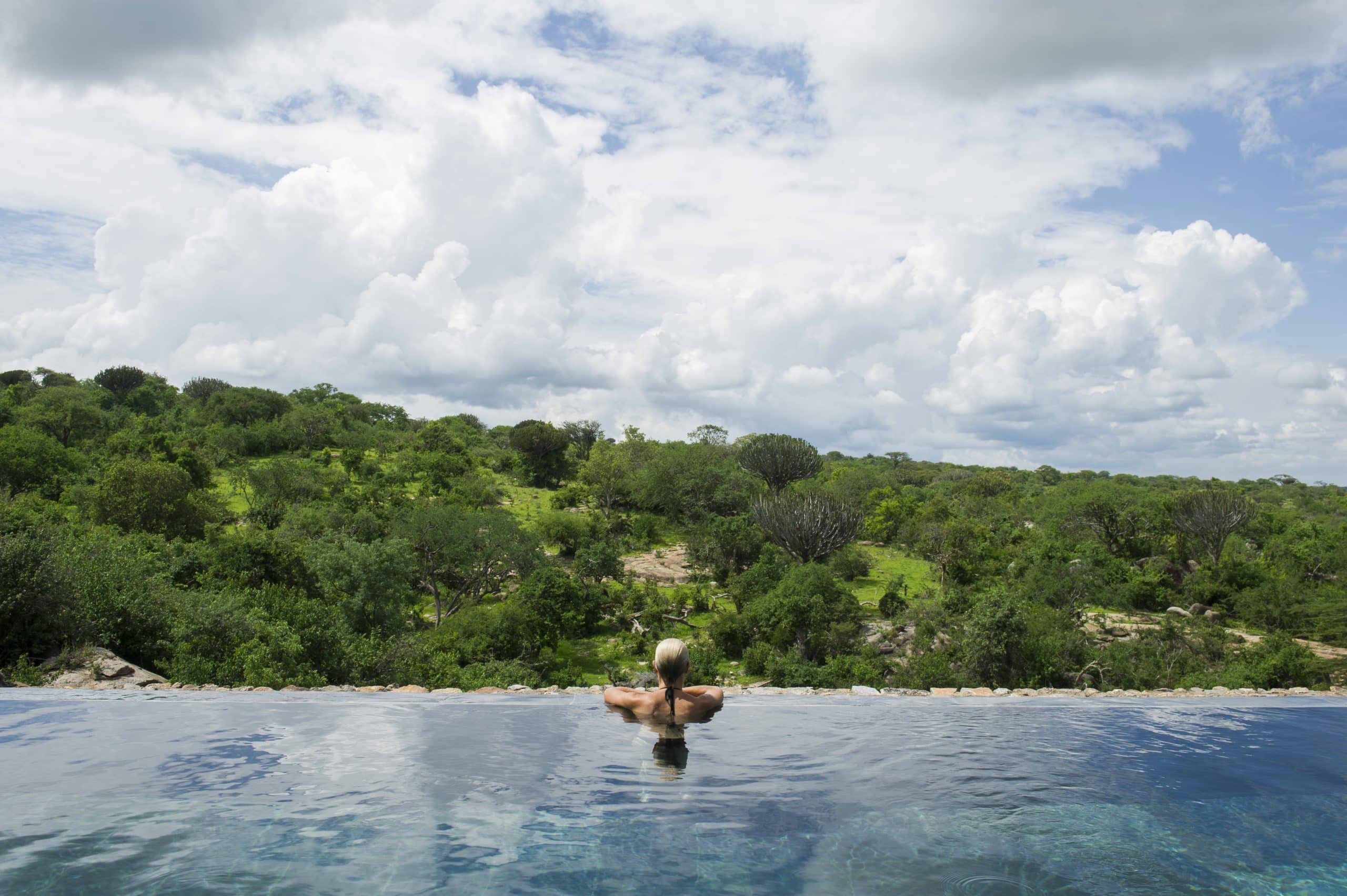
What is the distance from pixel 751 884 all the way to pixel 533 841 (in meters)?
1.47

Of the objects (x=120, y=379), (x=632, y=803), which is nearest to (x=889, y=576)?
(x=632, y=803)

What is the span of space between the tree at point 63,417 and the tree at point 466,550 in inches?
947

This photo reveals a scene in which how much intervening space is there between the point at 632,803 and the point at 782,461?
130 ft

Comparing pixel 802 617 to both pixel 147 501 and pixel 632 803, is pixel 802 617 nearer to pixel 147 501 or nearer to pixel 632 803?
pixel 632 803

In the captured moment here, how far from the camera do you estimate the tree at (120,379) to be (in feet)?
190

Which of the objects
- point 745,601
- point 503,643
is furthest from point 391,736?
point 745,601

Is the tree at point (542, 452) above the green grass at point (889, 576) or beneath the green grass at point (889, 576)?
above

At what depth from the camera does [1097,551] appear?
88.2 feet

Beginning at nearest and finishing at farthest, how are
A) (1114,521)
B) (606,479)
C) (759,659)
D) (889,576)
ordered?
(759,659) < (889,576) < (1114,521) < (606,479)

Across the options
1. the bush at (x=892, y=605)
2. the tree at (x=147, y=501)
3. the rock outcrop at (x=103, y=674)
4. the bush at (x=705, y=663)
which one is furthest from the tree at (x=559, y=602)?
the rock outcrop at (x=103, y=674)

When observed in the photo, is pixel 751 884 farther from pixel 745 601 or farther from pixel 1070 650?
pixel 745 601

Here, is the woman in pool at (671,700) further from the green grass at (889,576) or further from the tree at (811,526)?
the tree at (811,526)

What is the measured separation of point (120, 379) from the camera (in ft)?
192

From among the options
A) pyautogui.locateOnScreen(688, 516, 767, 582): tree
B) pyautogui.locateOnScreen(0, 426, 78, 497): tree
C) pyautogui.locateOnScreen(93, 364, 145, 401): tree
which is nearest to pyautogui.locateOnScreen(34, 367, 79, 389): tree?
pyautogui.locateOnScreen(93, 364, 145, 401): tree
